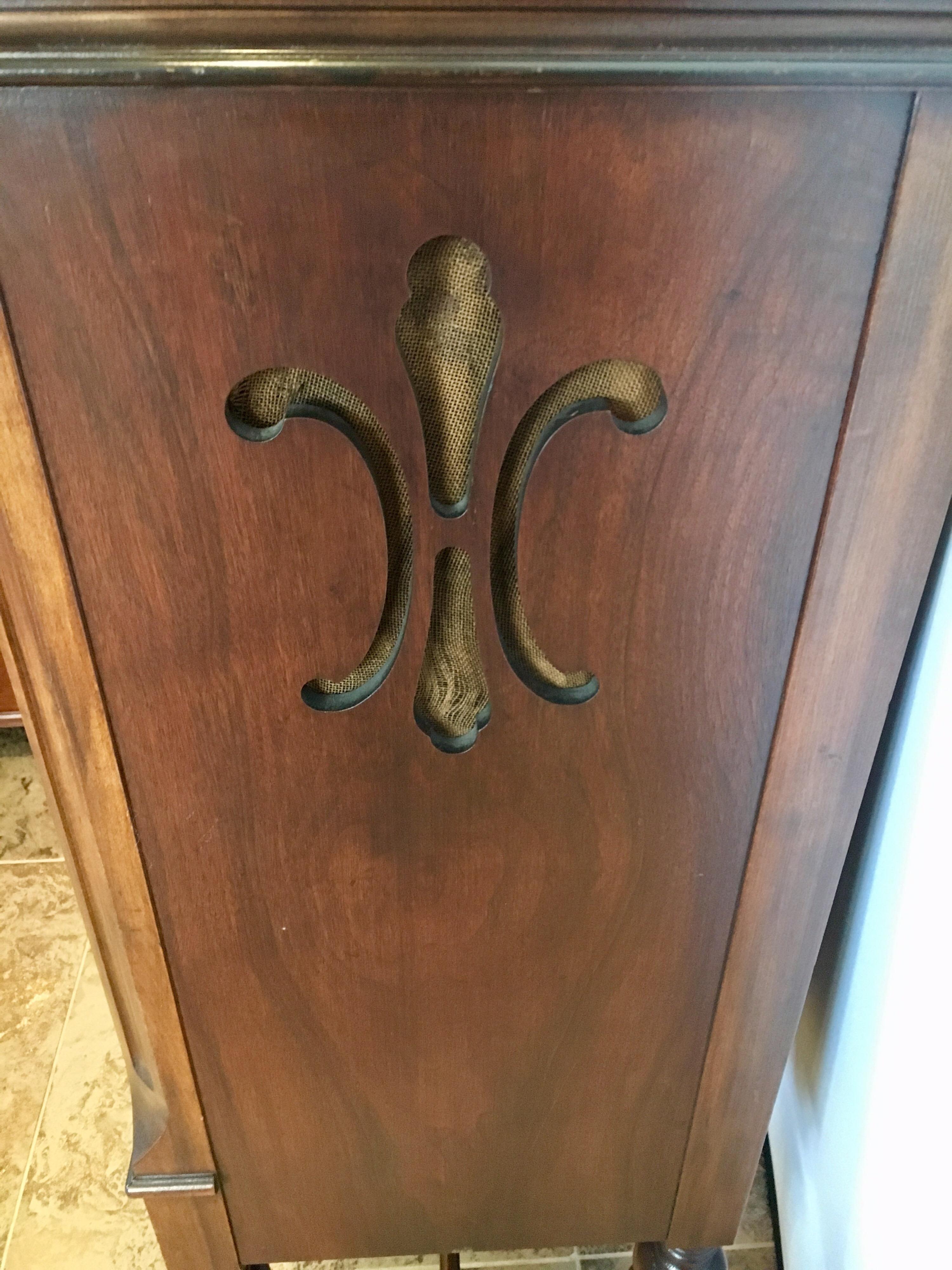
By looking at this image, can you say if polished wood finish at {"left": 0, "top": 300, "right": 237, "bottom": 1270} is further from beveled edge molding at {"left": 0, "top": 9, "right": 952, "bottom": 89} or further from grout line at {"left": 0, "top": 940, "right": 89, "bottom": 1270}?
grout line at {"left": 0, "top": 940, "right": 89, "bottom": 1270}

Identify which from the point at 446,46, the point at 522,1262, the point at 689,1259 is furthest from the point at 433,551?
the point at 522,1262

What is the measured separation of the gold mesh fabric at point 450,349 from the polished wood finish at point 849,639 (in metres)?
0.17

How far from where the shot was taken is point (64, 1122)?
1094 mm

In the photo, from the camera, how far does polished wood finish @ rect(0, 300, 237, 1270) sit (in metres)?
0.45

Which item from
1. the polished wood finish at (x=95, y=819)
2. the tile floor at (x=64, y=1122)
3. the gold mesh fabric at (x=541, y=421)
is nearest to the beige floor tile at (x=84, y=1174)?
the tile floor at (x=64, y=1122)

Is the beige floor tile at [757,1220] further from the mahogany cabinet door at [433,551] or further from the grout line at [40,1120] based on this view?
the grout line at [40,1120]

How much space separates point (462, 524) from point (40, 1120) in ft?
3.28

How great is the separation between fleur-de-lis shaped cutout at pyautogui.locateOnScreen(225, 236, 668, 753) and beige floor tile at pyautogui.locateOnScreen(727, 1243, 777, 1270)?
2.56ft

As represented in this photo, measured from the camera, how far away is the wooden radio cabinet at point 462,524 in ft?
1.19

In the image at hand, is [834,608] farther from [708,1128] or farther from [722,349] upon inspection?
[708,1128]

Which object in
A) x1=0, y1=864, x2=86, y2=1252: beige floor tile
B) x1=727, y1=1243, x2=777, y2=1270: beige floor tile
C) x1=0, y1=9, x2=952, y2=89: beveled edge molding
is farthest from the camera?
x1=0, y1=864, x2=86, y2=1252: beige floor tile

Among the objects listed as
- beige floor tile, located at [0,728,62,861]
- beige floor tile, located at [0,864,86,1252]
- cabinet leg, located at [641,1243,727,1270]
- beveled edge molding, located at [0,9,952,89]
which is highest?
beveled edge molding, located at [0,9,952,89]

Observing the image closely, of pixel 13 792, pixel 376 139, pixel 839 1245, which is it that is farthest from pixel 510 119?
pixel 13 792

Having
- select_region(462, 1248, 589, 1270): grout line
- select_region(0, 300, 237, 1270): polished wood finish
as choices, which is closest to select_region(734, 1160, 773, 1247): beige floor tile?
select_region(462, 1248, 589, 1270): grout line
